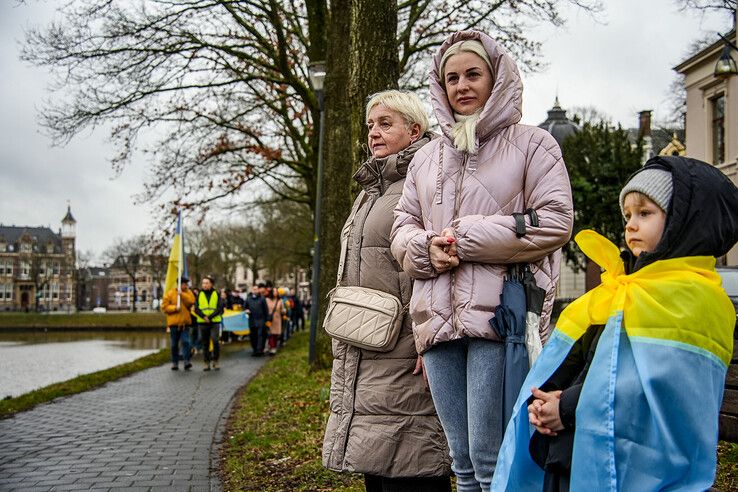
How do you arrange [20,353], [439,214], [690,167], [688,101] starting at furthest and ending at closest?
[688,101]
[20,353]
[439,214]
[690,167]

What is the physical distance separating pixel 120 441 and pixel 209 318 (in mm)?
9252

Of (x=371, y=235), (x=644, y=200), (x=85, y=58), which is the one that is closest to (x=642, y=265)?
(x=644, y=200)

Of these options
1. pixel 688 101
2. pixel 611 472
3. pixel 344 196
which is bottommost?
pixel 611 472

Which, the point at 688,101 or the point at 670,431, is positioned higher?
the point at 688,101

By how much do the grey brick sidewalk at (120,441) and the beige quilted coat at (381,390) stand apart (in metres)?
2.41

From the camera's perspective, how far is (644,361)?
7.57 ft

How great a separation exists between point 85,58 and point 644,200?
51.1 ft

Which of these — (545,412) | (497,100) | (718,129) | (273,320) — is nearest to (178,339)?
(273,320)

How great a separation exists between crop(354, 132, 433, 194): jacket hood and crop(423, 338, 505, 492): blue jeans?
1.05m

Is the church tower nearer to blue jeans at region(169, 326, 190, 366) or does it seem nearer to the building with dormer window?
the building with dormer window

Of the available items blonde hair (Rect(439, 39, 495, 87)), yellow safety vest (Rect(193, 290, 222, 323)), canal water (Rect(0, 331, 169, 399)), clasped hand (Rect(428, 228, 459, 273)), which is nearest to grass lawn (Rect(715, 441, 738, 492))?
clasped hand (Rect(428, 228, 459, 273))

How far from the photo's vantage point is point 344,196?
12.0m

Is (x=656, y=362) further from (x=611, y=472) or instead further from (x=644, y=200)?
(x=644, y=200)

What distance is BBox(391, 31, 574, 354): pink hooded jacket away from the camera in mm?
2982
